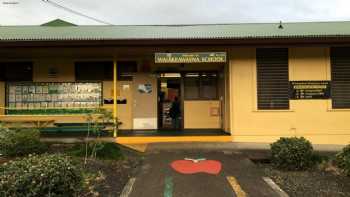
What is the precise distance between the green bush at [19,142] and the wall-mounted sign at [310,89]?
337 inches

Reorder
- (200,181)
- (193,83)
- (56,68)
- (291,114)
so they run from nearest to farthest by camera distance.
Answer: (200,181), (291,114), (56,68), (193,83)

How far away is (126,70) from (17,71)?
4.35 meters

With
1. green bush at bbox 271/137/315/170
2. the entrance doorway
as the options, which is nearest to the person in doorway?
the entrance doorway

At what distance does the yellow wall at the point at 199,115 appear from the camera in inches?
591

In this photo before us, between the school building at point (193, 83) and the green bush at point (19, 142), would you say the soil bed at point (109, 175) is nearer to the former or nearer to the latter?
the green bush at point (19, 142)

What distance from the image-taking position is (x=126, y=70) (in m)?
15.0

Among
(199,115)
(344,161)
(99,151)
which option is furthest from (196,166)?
(199,115)

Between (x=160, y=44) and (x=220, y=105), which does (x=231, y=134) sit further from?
(x=160, y=44)

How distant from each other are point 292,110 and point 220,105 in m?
2.97

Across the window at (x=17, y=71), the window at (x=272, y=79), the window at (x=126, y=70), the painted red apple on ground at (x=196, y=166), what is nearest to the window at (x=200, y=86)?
the window at (x=126, y=70)

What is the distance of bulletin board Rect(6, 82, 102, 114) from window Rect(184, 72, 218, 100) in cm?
354

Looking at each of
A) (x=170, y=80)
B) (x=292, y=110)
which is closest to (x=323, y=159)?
(x=292, y=110)

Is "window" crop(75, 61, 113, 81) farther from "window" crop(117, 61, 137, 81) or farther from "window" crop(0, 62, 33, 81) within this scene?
"window" crop(0, 62, 33, 81)

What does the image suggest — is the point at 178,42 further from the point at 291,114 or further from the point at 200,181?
the point at 200,181
